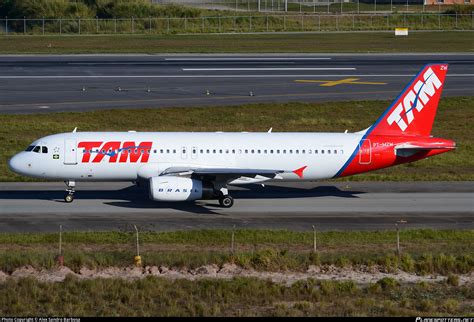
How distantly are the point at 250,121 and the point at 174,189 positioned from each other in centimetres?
2634

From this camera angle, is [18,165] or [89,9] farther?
[89,9]

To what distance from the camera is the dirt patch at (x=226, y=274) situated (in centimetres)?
3219

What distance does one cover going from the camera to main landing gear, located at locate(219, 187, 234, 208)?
45.1 m

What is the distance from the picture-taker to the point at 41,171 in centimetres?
4512

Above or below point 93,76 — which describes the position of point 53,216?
below

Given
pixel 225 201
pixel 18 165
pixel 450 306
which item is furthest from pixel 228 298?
pixel 18 165

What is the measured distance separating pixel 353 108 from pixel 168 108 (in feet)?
49.3

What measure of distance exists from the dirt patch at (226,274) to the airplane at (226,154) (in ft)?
35.9

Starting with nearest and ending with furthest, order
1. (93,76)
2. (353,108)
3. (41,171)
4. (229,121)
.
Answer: (41,171) < (229,121) < (353,108) < (93,76)

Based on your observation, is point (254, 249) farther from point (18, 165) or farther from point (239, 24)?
point (239, 24)

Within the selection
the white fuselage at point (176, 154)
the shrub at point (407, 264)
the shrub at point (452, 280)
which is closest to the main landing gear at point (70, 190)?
the white fuselage at point (176, 154)

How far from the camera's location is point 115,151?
1772 inches

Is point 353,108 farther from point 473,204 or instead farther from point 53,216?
point 53,216

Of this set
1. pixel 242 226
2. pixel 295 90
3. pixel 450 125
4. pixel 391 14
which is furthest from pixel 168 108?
pixel 391 14
